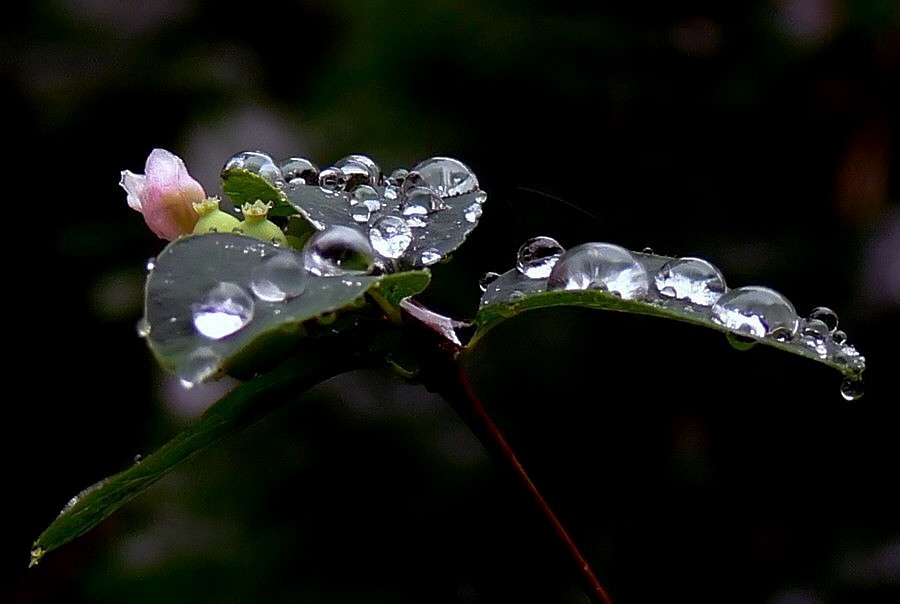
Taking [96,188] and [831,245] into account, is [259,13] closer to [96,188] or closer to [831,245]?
[96,188]

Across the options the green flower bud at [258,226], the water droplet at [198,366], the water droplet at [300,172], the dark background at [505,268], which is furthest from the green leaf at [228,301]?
the dark background at [505,268]

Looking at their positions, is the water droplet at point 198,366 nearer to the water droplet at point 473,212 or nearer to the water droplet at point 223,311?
the water droplet at point 223,311

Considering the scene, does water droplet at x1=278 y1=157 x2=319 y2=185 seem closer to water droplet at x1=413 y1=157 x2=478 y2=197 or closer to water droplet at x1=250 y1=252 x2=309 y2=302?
water droplet at x1=413 y1=157 x2=478 y2=197

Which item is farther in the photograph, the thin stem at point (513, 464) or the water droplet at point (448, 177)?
the water droplet at point (448, 177)

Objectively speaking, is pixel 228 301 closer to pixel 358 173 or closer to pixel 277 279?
pixel 277 279

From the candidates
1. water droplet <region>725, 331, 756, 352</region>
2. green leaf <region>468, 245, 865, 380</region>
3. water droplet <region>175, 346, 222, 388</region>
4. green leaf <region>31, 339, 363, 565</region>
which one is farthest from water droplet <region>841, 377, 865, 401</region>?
water droplet <region>175, 346, 222, 388</region>

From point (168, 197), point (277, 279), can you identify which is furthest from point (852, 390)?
point (168, 197)
